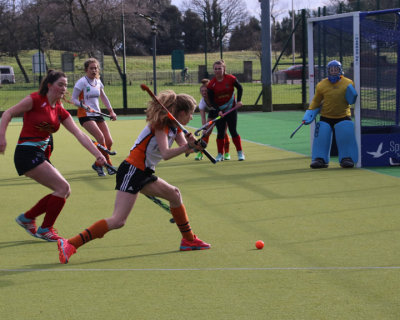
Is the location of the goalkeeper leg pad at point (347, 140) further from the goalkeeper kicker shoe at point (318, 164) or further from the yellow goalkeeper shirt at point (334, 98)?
the goalkeeper kicker shoe at point (318, 164)

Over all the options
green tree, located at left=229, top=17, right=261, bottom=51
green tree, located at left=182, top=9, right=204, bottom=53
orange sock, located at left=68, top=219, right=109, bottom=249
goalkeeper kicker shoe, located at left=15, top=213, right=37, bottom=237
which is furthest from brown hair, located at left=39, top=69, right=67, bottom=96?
green tree, located at left=182, top=9, right=204, bottom=53

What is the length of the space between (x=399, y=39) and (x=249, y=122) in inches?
367

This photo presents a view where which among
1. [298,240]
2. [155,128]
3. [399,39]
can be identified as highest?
[399,39]

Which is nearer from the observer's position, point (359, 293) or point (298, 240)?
point (359, 293)

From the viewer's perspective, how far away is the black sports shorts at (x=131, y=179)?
6.08 m

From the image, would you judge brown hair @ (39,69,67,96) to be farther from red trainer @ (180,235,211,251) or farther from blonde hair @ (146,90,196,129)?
red trainer @ (180,235,211,251)

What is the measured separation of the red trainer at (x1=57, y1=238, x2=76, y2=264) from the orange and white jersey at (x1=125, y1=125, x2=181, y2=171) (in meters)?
0.88

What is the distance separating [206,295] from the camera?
205 inches

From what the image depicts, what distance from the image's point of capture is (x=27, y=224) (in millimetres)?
7125

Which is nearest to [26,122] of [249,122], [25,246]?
[25,246]

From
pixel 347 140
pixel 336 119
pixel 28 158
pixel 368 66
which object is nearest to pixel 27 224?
pixel 28 158

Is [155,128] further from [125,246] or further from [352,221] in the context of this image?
[352,221]

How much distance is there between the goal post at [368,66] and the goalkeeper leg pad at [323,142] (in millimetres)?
492

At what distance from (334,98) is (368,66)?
3.61 feet
